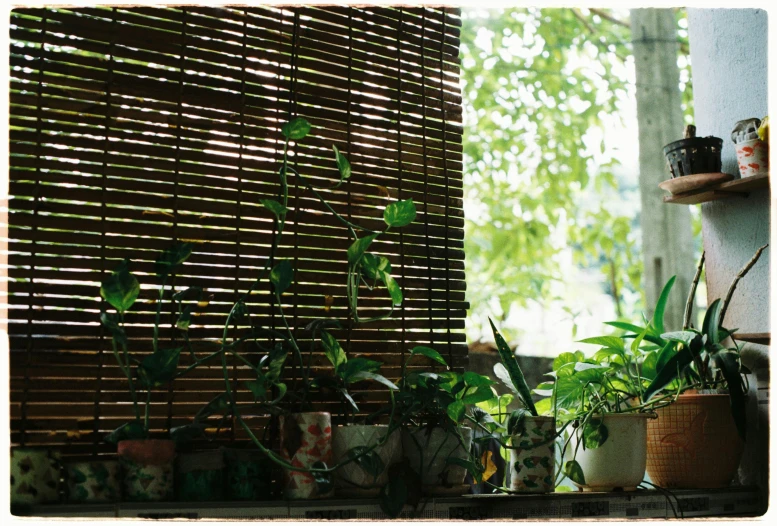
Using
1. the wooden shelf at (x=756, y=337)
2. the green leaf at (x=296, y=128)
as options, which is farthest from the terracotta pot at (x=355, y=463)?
the wooden shelf at (x=756, y=337)

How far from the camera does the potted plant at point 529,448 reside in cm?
148

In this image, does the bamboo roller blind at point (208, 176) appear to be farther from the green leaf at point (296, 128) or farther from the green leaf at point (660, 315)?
the green leaf at point (660, 315)

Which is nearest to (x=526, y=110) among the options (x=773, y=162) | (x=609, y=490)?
(x=773, y=162)

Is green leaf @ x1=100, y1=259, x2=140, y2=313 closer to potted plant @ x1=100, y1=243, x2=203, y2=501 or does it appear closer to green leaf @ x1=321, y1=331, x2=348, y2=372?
potted plant @ x1=100, y1=243, x2=203, y2=501

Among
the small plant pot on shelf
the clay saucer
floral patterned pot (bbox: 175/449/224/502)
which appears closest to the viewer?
floral patterned pot (bbox: 175/449/224/502)

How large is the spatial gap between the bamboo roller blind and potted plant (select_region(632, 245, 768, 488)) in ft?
1.64

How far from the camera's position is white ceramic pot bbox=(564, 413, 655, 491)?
1545 mm

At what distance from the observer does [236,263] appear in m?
1.47

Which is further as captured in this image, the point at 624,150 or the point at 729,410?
the point at 624,150

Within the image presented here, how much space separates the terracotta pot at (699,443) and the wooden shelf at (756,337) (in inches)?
5.8

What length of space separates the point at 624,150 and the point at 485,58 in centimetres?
107

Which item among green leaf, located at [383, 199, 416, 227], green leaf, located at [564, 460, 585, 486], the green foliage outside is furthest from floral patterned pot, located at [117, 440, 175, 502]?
the green foliage outside

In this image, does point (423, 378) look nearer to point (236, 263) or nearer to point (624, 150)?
point (236, 263)

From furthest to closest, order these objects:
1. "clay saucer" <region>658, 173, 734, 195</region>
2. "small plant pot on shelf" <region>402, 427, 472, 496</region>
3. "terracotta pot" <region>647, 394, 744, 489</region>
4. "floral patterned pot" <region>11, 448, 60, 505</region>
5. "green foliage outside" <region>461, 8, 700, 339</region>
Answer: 1. "green foliage outside" <region>461, 8, 700, 339</region>
2. "clay saucer" <region>658, 173, 734, 195</region>
3. "terracotta pot" <region>647, 394, 744, 489</region>
4. "small plant pot on shelf" <region>402, 427, 472, 496</region>
5. "floral patterned pot" <region>11, 448, 60, 505</region>
